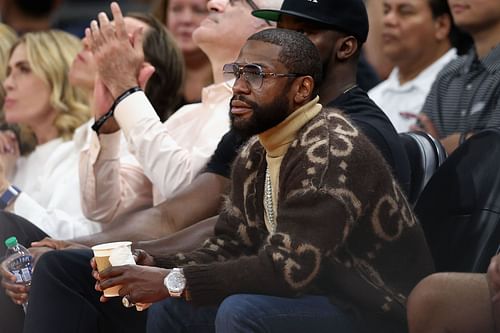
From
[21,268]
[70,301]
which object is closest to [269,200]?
[70,301]

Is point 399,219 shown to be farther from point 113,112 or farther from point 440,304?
point 113,112

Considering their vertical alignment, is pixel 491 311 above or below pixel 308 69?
below

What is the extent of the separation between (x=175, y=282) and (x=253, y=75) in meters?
0.64

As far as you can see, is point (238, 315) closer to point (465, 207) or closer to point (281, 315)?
point (281, 315)

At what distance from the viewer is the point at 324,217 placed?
293 centimetres

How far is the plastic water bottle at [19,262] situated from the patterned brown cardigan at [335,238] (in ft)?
3.29

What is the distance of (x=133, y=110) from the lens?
4262mm

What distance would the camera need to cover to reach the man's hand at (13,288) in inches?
155

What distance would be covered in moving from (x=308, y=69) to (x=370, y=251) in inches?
22.4

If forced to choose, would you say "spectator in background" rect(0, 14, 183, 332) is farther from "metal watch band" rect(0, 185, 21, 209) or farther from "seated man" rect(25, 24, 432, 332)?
"seated man" rect(25, 24, 432, 332)

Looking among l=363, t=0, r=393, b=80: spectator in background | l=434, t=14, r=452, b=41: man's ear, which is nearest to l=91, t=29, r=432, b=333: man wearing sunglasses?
l=434, t=14, r=452, b=41: man's ear

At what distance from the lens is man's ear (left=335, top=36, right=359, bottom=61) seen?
11.8ft

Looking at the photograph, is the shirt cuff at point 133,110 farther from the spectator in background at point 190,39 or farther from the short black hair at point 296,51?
the spectator in background at point 190,39

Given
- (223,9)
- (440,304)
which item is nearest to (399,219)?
(440,304)
